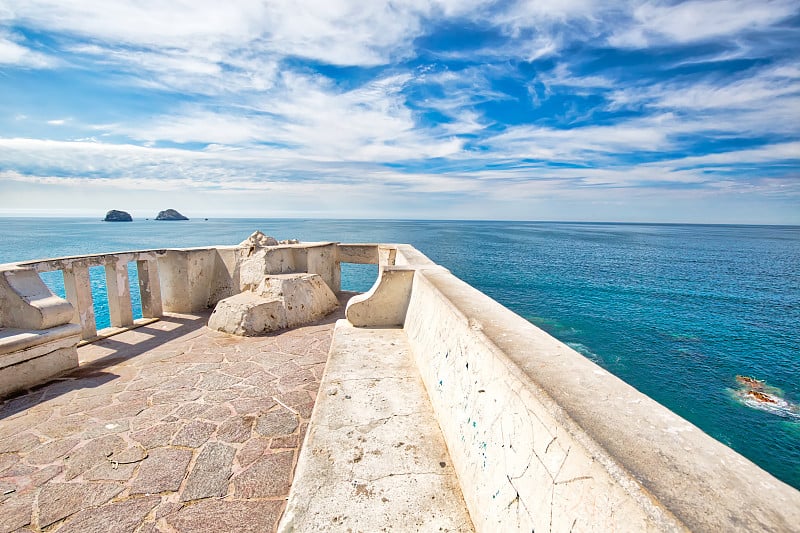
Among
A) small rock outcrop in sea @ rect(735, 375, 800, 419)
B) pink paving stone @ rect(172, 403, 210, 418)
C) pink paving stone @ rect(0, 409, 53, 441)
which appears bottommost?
small rock outcrop in sea @ rect(735, 375, 800, 419)

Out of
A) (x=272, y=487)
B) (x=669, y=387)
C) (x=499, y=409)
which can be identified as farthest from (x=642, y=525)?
(x=669, y=387)

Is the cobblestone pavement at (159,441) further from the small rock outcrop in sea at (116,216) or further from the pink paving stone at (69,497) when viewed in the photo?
the small rock outcrop in sea at (116,216)

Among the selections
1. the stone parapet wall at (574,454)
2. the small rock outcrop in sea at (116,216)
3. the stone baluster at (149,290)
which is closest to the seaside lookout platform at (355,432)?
the stone parapet wall at (574,454)

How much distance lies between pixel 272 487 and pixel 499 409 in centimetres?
216

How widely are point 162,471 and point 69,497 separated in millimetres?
617

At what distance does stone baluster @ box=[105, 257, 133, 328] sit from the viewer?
22.7 ft

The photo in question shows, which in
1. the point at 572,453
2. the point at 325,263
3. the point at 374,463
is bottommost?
the point at 374,463

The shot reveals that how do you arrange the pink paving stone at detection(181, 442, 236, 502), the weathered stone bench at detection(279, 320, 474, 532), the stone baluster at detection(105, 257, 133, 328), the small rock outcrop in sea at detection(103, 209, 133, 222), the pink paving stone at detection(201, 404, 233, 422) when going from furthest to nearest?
the small rock outcrop in sea at detection(103, 209, 133, 222), the stone baluster at detection(105, 257, 133, 328), the pink paving stone at detection(201, 404, 233, 422), the pink paving stone at detection(181, 442, 236, 502), the weathered stone bench at detection(279, 320, 474, 532)

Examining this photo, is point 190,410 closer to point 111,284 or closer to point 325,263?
point 111,284

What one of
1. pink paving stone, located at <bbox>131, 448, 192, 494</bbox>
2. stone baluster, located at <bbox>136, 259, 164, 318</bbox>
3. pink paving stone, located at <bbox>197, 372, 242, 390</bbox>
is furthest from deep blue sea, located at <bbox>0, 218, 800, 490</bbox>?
pink paving stone, located at <bbox>131, 448, 192, 494</bbox>

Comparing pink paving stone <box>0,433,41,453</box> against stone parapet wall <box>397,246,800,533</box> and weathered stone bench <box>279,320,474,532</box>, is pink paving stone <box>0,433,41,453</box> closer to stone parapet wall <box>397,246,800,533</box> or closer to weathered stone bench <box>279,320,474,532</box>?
weathered stone bench <box>279,320,474,532</box>

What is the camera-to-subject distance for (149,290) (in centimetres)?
777

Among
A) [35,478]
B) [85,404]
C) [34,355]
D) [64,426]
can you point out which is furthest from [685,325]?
[34,355]

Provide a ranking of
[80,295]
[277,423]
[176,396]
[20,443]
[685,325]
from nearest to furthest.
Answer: [20,443] < [277,423] < [176,396] < [80,295] < [685,325]
